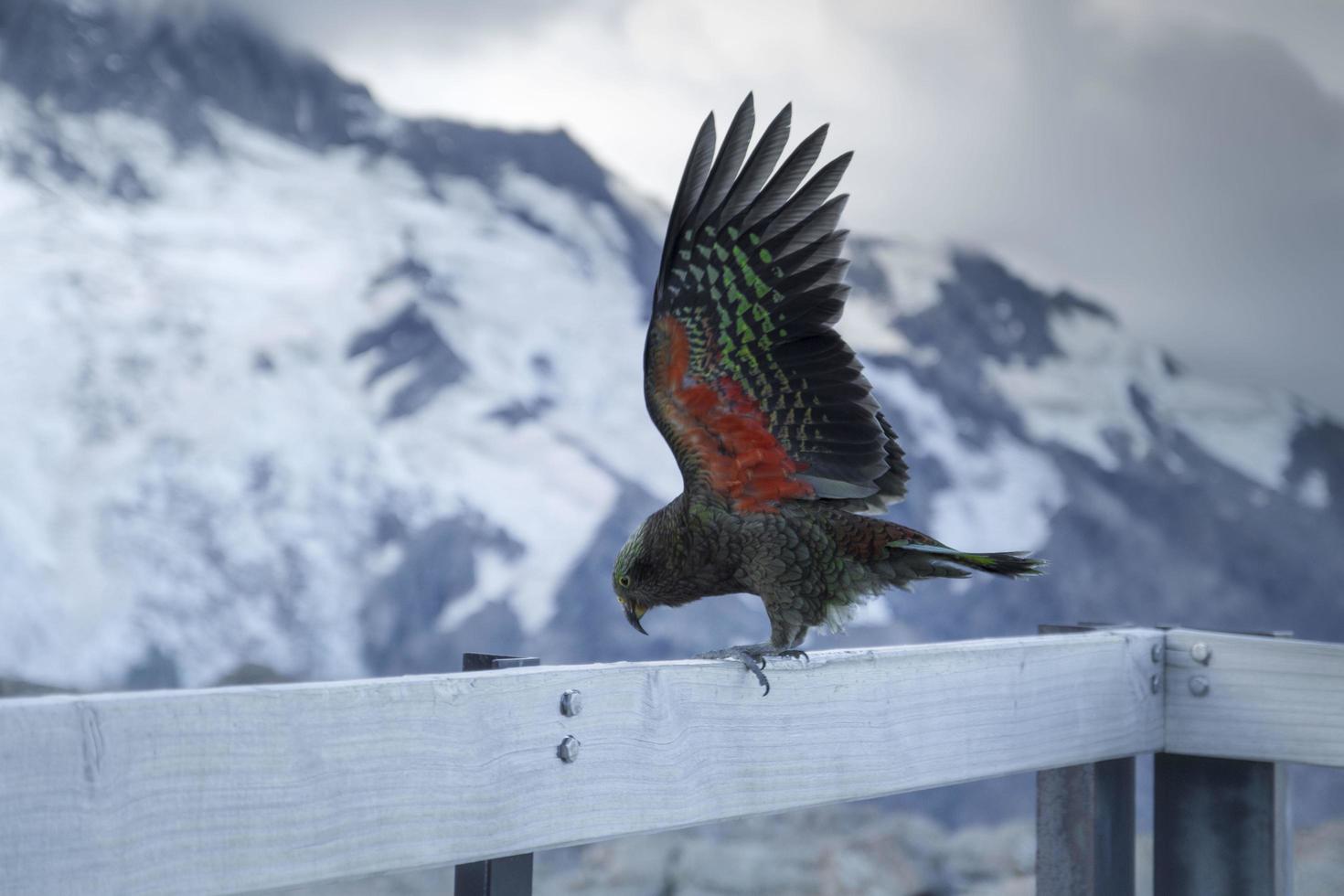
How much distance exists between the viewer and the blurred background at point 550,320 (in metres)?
3.61

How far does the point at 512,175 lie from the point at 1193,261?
236cm

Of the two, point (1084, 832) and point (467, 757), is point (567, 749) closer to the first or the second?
point (467, 757)

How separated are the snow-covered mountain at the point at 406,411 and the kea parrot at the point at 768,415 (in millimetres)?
2189

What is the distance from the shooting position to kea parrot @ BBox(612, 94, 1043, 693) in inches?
56.0

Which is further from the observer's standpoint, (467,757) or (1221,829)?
(1221,829)

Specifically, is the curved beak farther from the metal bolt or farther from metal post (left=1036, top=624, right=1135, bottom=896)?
the metal bolt

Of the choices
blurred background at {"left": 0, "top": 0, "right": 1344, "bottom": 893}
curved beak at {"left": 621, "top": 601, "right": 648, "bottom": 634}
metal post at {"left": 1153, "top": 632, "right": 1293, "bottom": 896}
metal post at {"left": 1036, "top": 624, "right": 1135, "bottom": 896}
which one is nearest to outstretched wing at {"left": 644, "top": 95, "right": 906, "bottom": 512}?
curved beak at {"left": 621, "top": 601, "right": 648, "bottom": 634}

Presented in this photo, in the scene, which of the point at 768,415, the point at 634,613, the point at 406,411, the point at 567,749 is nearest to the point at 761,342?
the point at 768,415

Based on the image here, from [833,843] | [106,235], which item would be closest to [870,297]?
[833,843]

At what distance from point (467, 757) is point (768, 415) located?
2.73 feet

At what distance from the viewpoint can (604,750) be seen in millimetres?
983

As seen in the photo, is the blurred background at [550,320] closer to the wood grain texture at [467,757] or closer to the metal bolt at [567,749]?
the wood grain texture at [467,757]

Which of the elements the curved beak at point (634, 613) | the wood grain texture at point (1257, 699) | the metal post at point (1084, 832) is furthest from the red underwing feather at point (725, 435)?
the wood grain texture at point (1257, 699)

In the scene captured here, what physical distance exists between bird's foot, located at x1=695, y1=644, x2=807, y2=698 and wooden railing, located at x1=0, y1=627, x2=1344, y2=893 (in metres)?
0.02
